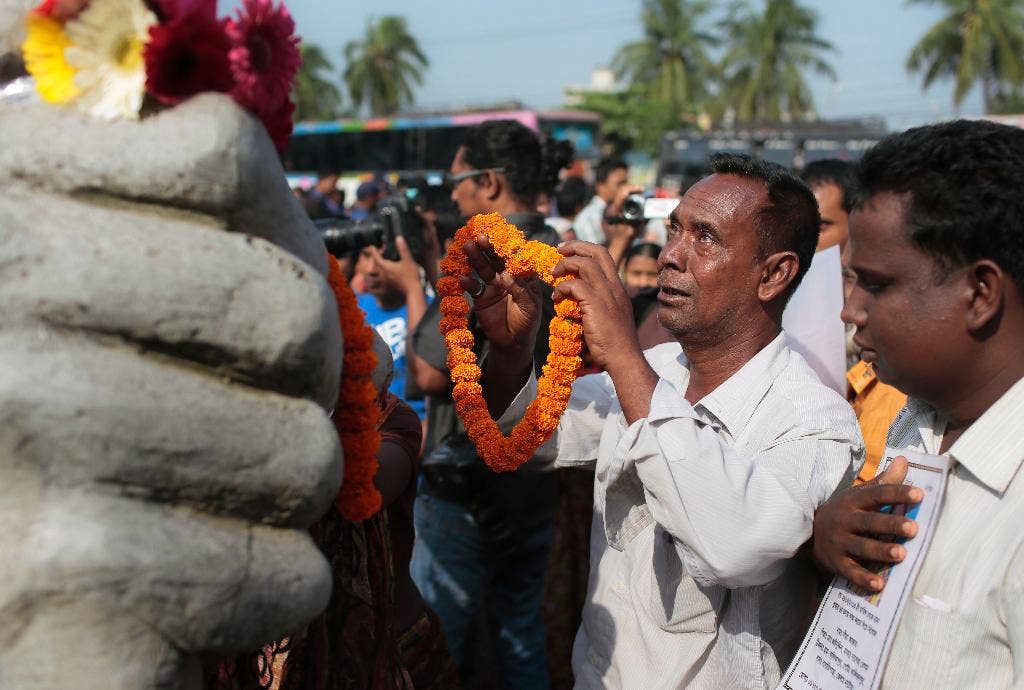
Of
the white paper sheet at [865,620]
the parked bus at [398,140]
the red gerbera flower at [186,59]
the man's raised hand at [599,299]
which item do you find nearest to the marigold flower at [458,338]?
the man's raised hand at [599,299]

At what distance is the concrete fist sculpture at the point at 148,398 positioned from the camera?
1130mm

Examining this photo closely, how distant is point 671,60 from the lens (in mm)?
46375

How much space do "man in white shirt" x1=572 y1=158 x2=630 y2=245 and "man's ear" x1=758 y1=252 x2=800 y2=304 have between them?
5.88 m

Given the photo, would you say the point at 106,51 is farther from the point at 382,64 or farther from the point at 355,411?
the point at 382,64

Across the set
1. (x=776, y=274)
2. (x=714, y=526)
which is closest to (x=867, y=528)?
(x=714, y=526)

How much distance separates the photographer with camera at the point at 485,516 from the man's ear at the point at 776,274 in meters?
1.37

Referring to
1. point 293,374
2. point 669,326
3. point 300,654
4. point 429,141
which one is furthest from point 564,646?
point 429,141

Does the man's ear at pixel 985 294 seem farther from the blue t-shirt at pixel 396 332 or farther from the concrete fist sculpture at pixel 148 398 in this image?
the blue t-shirt at pixel 396 332

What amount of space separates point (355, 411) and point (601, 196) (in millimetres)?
7610

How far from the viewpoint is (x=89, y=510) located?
113cm

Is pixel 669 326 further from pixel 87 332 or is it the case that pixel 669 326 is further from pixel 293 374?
pixel 87 332

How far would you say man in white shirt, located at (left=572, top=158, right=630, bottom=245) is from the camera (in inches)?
339

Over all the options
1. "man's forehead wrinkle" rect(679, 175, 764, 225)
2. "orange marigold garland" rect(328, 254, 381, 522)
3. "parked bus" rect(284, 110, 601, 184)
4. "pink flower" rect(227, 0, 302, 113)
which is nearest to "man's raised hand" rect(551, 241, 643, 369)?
"man's forehead wrinkle" rect(679, 175, 764, 225)

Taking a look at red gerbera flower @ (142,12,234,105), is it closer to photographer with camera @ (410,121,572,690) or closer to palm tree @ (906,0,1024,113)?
photographer with camera @ (410,121,572,690)
